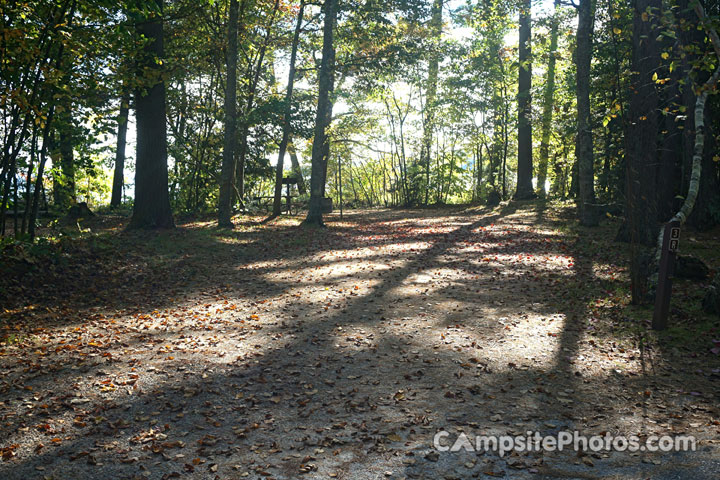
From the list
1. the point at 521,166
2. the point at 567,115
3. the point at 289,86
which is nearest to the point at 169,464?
the point at 289,86

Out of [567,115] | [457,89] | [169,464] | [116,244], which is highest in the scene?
[457,89]

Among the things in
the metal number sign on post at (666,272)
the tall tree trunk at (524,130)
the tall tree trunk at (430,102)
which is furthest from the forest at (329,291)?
the tall tree trunk at (430,102)

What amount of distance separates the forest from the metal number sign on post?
0.03m

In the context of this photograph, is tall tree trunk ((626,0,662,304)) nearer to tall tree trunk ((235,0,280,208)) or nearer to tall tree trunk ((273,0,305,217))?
tall tree trunk ((273,0,305,217))

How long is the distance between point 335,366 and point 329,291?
11.0 ft

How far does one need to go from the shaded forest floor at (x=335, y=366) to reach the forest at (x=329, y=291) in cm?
3

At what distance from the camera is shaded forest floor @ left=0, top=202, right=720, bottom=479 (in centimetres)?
374

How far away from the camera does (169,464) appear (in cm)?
369

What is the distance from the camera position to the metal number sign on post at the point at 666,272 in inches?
239

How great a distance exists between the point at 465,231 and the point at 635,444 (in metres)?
11.7

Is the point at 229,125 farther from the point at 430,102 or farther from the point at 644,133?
the point at 430,102

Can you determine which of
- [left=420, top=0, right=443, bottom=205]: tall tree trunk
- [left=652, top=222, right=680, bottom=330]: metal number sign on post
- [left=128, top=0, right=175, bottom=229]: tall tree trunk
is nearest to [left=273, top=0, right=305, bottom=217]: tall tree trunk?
[left=128, top=0, right=175, bottom=229]: tall tree trunk

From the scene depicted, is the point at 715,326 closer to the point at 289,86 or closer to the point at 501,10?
the point at 501,10

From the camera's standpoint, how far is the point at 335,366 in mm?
5629
